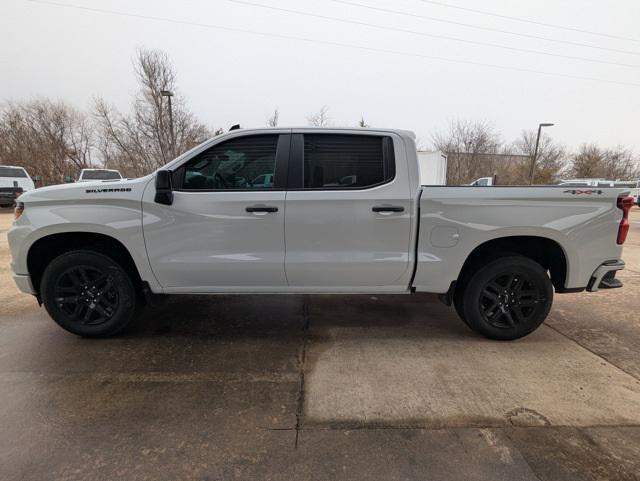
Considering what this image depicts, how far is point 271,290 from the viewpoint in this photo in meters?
3.39

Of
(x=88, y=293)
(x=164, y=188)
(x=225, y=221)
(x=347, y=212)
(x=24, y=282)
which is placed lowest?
(x=88, y=293)

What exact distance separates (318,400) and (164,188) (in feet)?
7.06

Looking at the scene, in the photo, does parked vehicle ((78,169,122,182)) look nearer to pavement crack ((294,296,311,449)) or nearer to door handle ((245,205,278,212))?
pavement crack ((294,296,311,449))

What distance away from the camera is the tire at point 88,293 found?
334cm

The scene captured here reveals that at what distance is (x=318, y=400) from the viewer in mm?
2588

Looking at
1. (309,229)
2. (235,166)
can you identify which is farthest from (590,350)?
(235,166)

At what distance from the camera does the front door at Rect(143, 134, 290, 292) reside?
3215 mm

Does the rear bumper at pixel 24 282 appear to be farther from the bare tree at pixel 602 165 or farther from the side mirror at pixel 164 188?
the bare tree at pixel 602 165

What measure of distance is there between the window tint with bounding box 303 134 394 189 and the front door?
0.83 ft

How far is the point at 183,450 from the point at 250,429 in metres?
0.40

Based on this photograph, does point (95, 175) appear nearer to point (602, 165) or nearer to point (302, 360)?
point (302, 360)

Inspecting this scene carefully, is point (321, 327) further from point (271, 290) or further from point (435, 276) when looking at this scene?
point (435, 276)

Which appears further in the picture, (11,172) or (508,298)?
(11,172)

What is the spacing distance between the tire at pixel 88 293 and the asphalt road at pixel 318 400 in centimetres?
20
